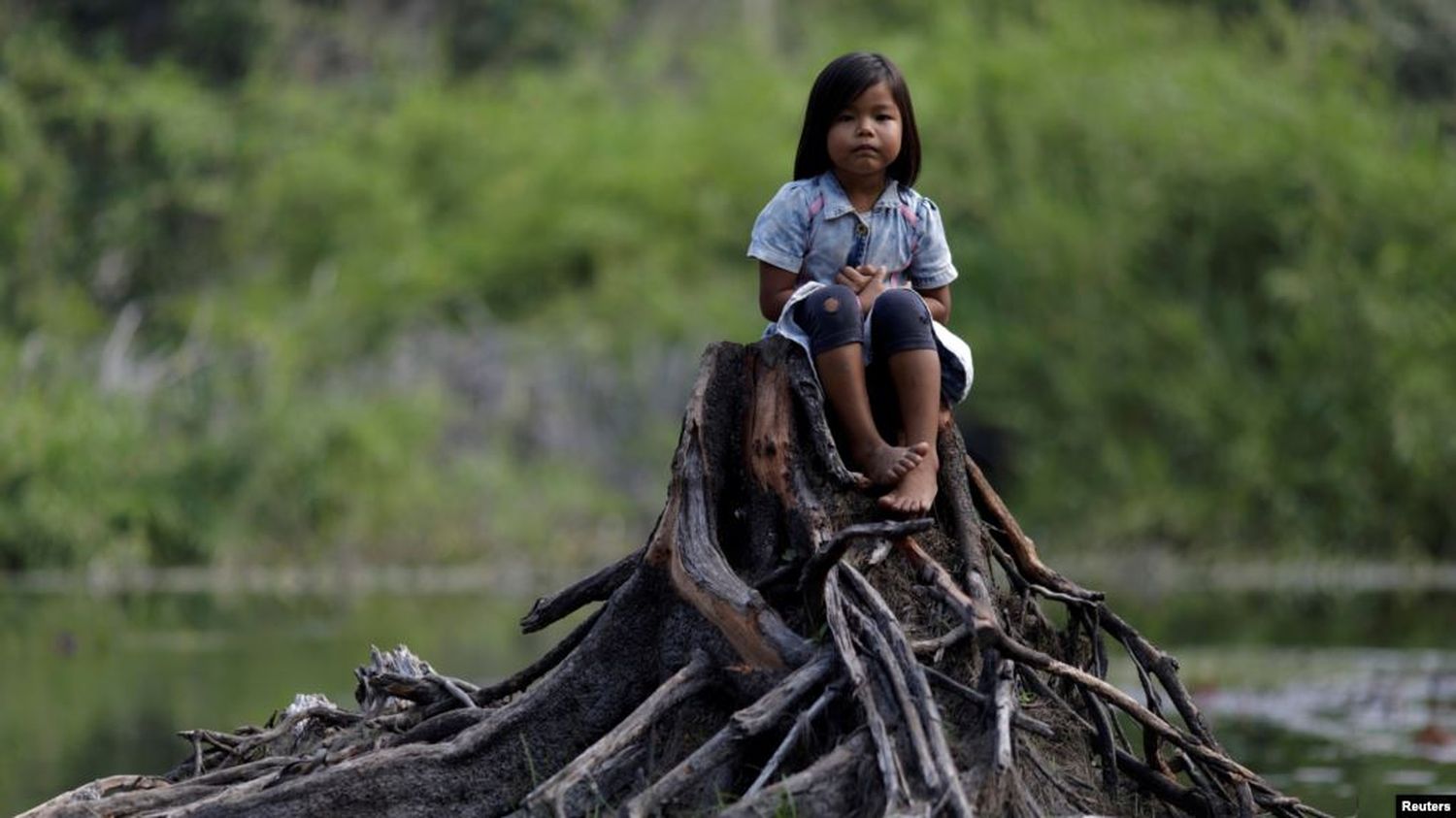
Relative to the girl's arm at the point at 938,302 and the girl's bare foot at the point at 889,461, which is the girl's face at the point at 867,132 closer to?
the girl's arm at the point at 938,302

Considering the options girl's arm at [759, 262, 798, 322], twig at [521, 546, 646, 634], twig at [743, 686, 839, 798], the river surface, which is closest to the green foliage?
the river surface

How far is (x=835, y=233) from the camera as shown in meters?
6.22

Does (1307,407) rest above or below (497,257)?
below

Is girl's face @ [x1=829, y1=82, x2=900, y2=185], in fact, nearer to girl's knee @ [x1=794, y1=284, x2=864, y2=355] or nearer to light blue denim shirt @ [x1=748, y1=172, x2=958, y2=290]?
light blue denim shirt @ [x1=748, y1=172, x2=958, y2=290]

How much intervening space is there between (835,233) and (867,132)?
0.28m

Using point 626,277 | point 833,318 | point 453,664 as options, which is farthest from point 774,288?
point 626,277

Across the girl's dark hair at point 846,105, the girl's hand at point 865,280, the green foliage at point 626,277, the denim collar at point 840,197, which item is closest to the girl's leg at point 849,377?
the girl's hand at point 865,280

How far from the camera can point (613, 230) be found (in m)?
25.5

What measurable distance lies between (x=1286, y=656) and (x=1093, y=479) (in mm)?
7036

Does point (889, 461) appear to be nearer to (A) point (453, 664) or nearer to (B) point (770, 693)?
(B) point (770, 693)

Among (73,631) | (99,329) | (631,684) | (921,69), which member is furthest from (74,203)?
(631,684)

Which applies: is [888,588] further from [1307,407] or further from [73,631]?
[1307,407]

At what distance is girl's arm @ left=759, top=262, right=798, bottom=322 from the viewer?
619cm

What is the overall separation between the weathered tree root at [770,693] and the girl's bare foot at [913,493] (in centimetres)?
9
